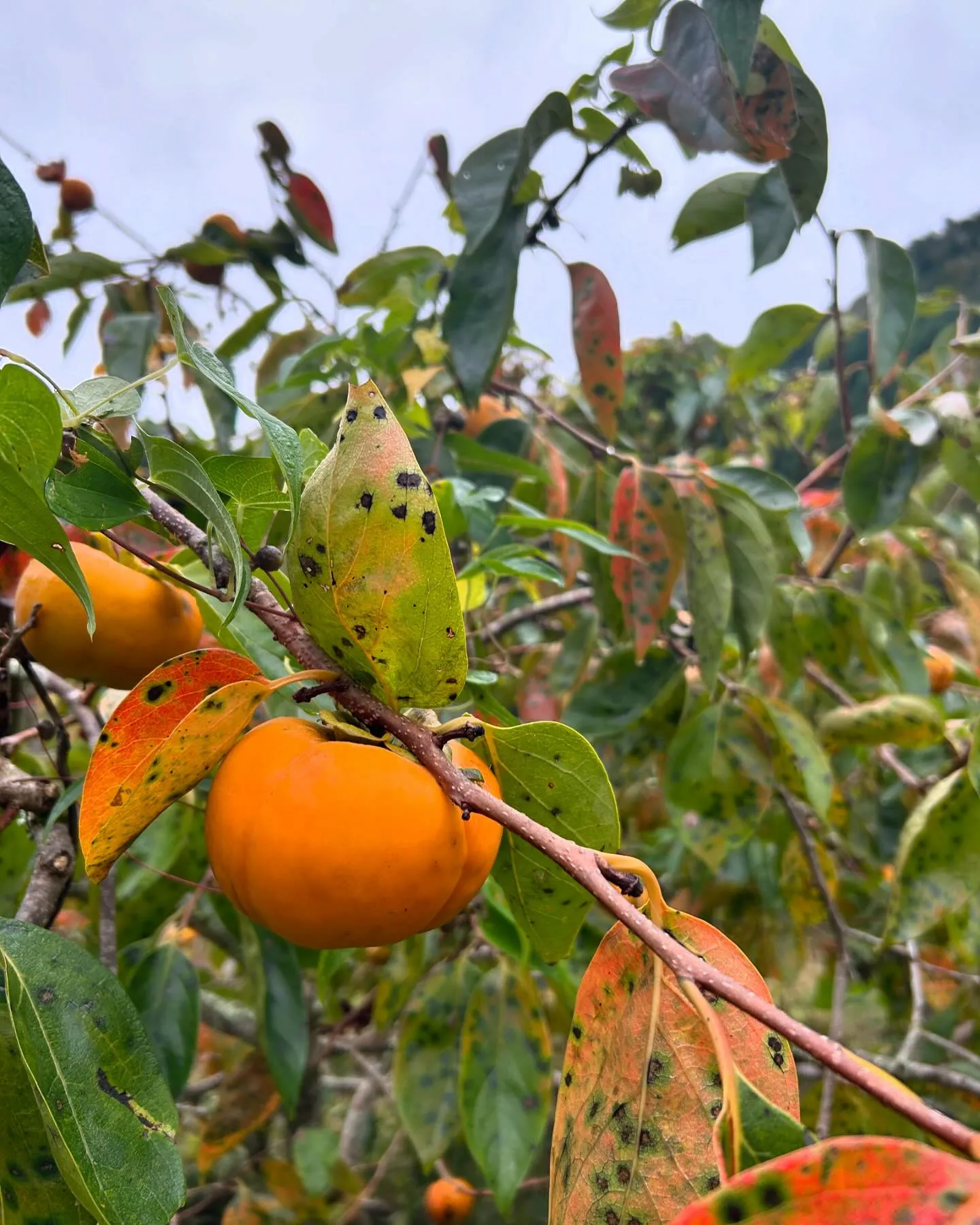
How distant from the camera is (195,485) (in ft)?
1.32

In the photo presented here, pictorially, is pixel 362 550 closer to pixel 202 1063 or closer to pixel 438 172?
pixel 438 172

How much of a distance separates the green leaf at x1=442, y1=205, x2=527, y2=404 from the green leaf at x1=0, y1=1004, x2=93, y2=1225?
74cm

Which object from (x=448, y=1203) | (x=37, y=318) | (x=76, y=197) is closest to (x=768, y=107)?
(x=76, y=197)

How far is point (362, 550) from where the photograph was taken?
1.27ft

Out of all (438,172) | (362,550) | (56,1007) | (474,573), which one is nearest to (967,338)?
(438,172)

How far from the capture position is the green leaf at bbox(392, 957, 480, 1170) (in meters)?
0.98

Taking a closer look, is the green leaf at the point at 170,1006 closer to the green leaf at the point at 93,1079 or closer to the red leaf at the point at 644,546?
the green leaf at the point at 93,1079

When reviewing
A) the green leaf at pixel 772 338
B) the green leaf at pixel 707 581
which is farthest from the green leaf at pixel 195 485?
the green leaf at pixel 772 338

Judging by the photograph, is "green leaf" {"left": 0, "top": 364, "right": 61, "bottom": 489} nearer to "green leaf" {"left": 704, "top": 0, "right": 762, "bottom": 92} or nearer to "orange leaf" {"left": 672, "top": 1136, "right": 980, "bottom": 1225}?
"orange leaf" {"left": 672, "top": 1136, "right": 980, "bottom": 1225}

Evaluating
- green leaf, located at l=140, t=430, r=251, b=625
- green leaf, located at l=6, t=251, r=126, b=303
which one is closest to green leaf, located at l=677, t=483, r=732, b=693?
green leaf, located at l=140, t=430, r=251, b=625

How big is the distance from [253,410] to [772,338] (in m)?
1.24

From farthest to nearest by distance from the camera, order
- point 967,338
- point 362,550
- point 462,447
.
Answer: point 967,338, point 462,447, point 362,550

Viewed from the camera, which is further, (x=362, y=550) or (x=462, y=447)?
(x=462, y=447)

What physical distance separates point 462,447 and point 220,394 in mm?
341
